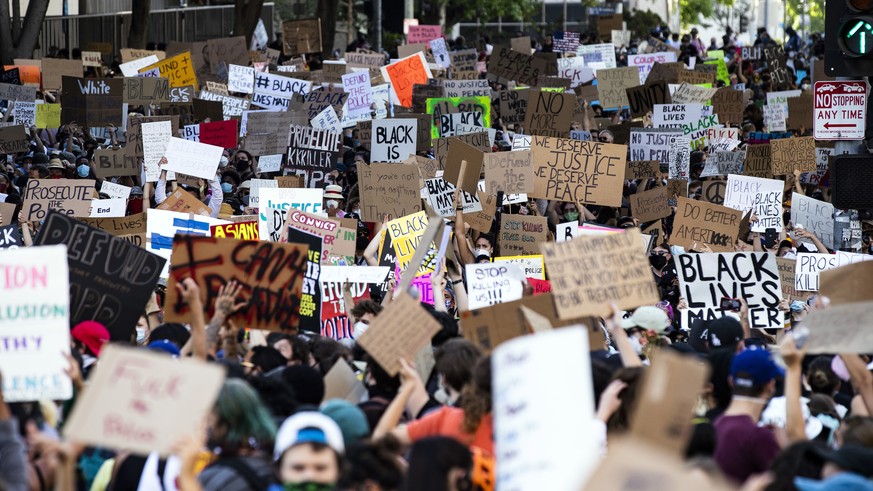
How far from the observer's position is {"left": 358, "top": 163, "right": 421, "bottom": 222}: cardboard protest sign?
12664 mm

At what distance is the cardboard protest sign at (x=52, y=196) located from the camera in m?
12.9

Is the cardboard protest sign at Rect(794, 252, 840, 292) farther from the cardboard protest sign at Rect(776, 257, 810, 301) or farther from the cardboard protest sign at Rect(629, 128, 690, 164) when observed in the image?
the cardboard protest sign at Rect(629, 128, 690, 164)

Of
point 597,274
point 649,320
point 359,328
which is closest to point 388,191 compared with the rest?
point 359,328

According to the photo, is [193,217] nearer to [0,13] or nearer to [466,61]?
[466,61]

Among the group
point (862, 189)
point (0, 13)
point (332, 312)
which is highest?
point (0, 13)

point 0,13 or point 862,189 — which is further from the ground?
point 0,13

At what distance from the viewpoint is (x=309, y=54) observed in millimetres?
33188

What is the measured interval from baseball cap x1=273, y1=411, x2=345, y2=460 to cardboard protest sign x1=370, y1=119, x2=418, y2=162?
39.1 feet

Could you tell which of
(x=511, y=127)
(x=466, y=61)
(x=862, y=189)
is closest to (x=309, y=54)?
(x=466, y=61)

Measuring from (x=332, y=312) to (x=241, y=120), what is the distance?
38.2 feet

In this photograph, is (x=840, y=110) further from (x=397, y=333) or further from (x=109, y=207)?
(x=109, y=207)

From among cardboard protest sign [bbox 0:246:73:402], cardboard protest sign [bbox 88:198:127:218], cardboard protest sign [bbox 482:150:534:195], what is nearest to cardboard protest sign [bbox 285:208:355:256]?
cardboard protest sign [bbox 482:150:534:195]

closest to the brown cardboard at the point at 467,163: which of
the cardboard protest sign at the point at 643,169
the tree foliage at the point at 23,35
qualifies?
the cardboard protest sign at the point at 643,169

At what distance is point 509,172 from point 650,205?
7.11 ft
